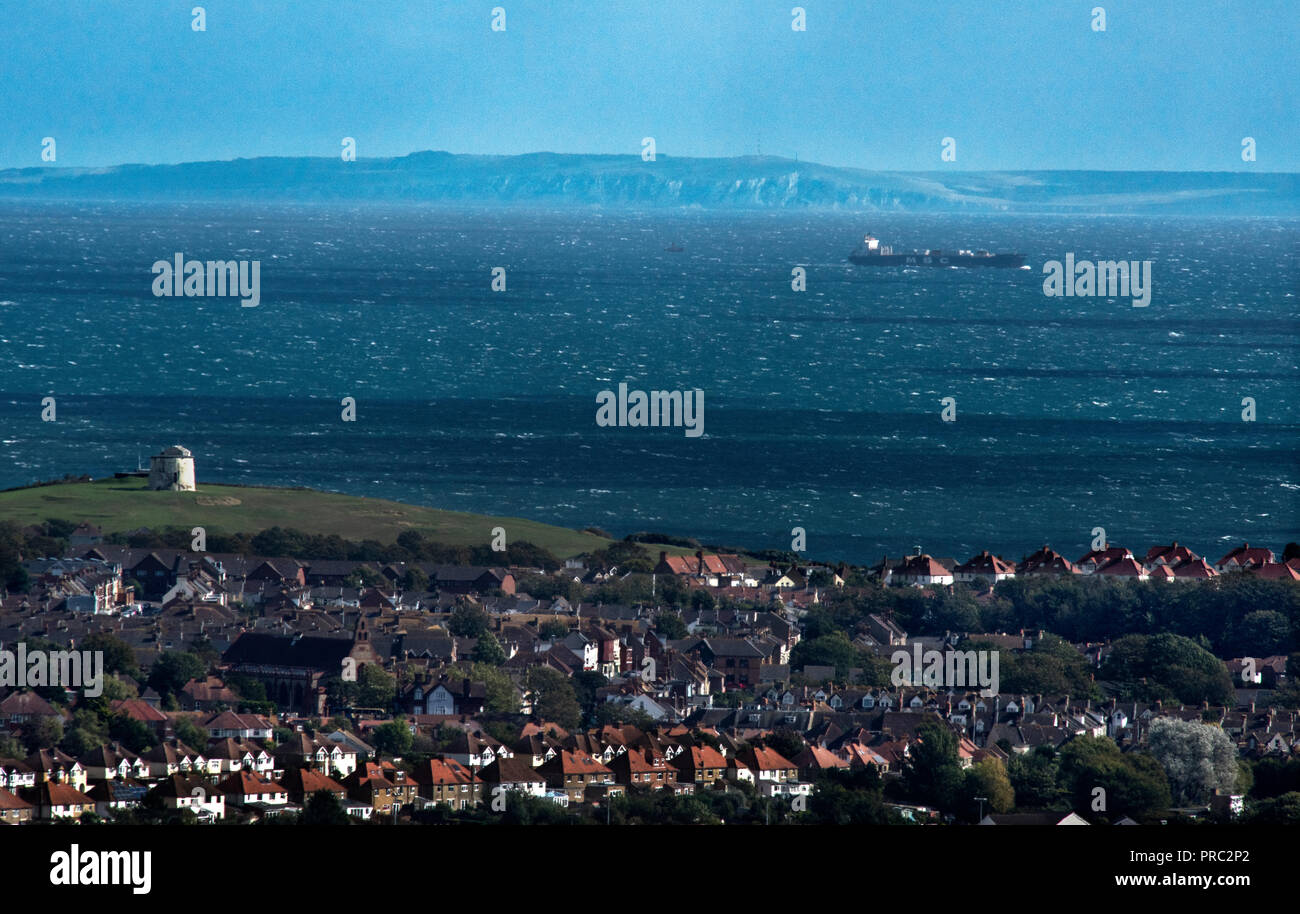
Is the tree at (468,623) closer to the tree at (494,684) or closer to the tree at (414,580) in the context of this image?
the tree at (494,684)

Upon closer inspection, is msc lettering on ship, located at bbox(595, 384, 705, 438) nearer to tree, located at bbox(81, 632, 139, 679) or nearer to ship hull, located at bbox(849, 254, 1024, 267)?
tree, located at bbox(81, 632, 139, 679)

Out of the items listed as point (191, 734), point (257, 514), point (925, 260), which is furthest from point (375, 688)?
point (925, 260)

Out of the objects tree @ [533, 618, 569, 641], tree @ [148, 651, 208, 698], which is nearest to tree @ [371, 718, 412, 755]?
tree @ [148, 651, 208, 698]

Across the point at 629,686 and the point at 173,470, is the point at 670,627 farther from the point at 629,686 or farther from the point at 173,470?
the point at 173,470
